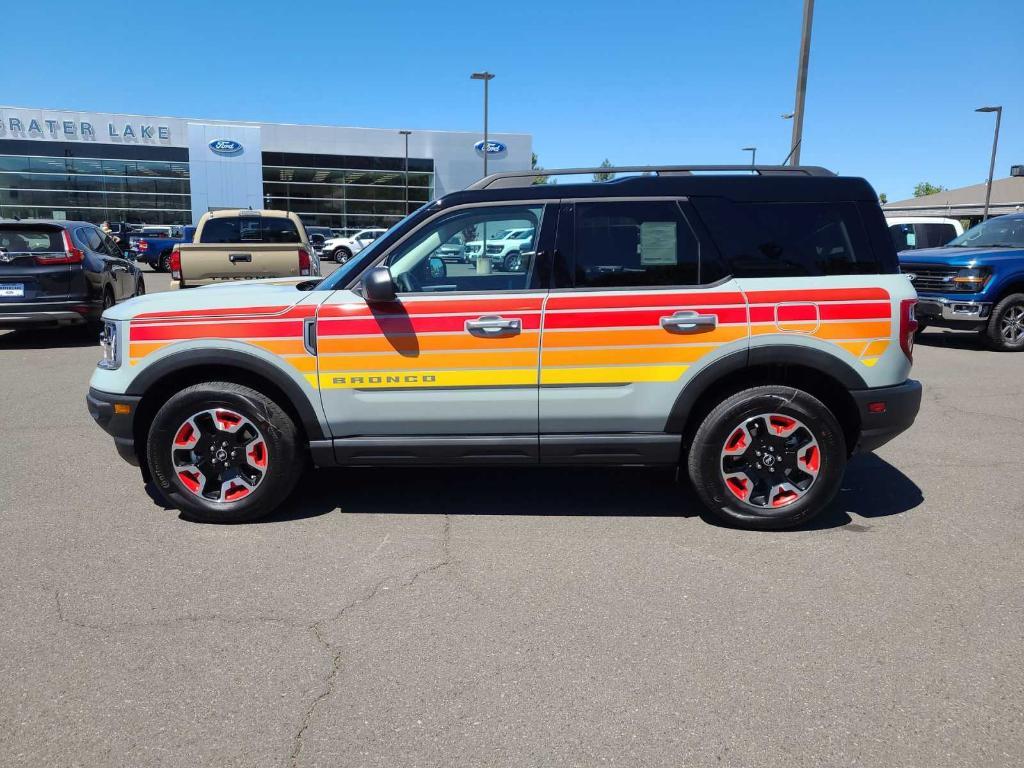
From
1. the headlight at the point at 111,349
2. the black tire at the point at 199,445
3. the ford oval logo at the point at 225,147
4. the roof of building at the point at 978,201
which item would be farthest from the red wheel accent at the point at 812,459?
the ford oval logo at the point at 225,147

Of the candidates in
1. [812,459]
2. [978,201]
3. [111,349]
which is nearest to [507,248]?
[812,459]

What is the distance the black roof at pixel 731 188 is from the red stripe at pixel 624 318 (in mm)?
654

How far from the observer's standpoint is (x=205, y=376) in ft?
14.1

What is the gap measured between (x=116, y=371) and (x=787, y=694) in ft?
12.3

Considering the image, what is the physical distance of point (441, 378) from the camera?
4.06 meters

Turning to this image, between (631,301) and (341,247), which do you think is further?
(341,247)

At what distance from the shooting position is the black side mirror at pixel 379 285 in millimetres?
3906

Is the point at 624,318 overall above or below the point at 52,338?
above

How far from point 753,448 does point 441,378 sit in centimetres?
176

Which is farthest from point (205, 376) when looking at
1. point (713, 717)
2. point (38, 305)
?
point (38, 305)

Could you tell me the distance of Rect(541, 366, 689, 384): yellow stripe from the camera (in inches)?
160

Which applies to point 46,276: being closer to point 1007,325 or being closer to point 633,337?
point 633,337

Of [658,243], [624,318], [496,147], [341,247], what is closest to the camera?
[624,318]

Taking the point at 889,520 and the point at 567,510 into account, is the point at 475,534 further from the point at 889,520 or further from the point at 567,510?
the point at 889,520
